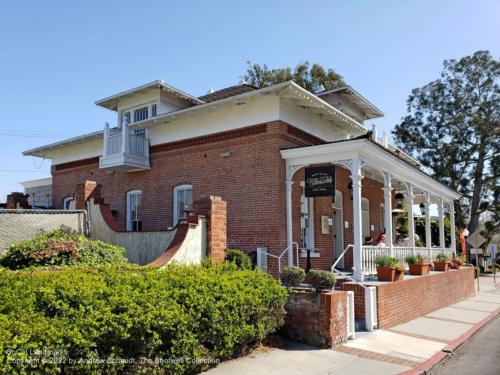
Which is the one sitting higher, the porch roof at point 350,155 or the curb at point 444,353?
the porch roof at point 350,155

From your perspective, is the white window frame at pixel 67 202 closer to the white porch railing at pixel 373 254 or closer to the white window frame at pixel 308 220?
the white window frame at pixel 308 220

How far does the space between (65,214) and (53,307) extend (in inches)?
340

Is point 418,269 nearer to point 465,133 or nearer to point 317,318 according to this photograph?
point 317,318

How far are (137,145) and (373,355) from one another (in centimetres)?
1150

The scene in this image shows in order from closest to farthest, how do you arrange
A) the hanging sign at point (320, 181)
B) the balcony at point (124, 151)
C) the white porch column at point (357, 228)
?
→ the white porch column at point (357, 228) → the hanging sign at point (320, 181) → the balcony at point (124, 151)

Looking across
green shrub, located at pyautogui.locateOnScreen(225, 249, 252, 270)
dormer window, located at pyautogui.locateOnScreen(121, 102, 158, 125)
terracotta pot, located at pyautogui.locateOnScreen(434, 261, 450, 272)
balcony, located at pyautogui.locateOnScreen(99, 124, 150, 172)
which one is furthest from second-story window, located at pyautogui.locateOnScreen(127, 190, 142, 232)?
terracotta pot, located at pyautogui.locateOnScreen(434, 261, 450, 272)

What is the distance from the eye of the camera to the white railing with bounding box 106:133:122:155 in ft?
53.7

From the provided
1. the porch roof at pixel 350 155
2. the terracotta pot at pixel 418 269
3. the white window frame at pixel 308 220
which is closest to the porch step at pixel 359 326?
the porch roof at pixel 350 155

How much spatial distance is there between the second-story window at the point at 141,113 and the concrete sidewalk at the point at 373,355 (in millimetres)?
12006

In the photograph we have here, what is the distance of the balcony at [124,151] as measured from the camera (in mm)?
16047

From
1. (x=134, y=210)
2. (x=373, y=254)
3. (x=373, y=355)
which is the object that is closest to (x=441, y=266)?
(x=373, y=254)

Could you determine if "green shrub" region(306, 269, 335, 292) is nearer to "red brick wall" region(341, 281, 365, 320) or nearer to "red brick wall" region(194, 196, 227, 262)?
"red brick wall" region(341, 281, 365, 320)

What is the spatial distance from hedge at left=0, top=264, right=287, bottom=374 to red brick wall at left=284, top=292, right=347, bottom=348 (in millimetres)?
1146

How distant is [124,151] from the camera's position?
629 inches
